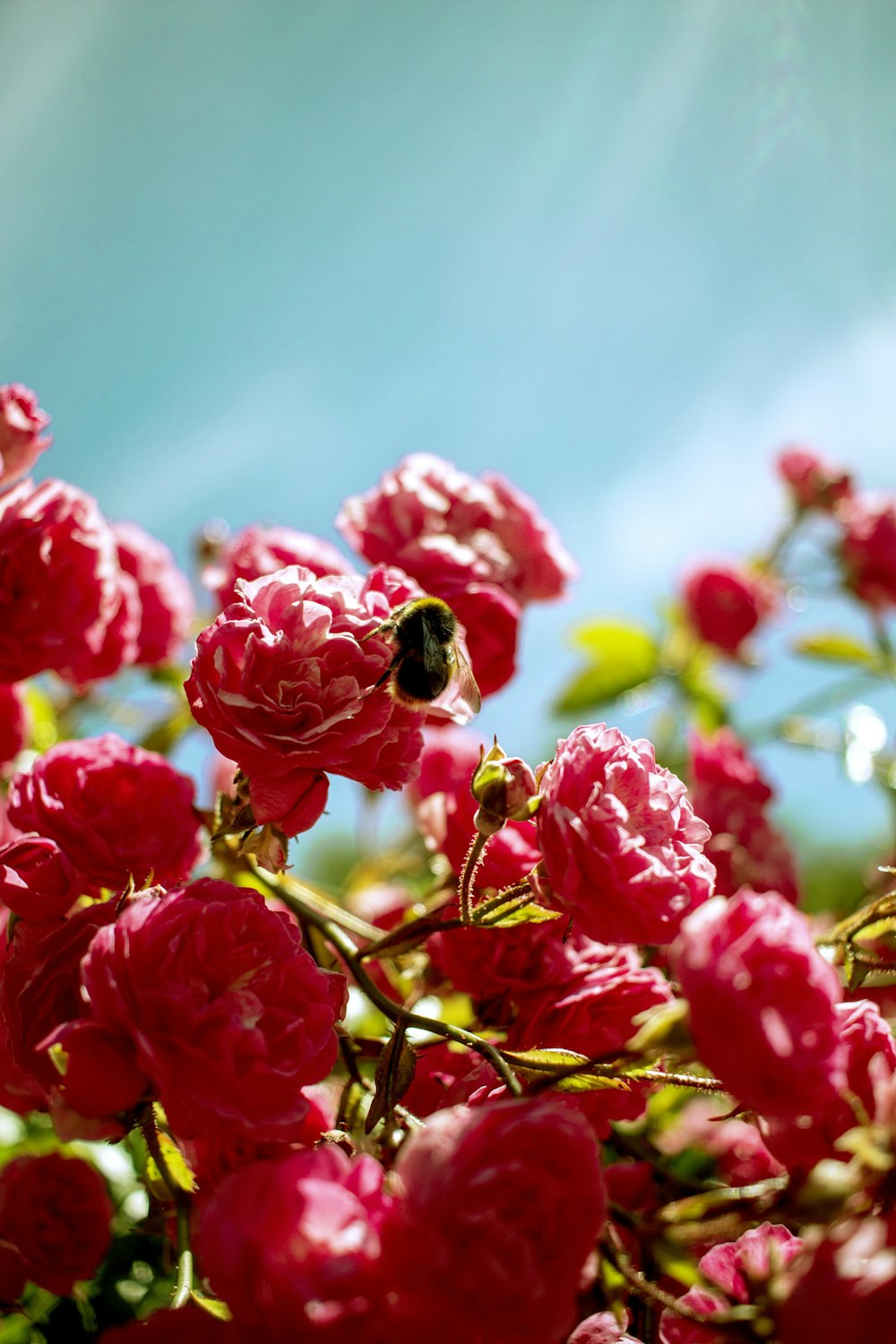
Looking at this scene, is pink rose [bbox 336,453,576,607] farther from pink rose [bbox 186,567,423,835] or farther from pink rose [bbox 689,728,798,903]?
pink rose [bbox 689,728,798,903]

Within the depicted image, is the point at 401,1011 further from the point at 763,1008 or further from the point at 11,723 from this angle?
the point at 11,723

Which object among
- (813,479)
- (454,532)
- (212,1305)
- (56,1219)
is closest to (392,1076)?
(212,1305)

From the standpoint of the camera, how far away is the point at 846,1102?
55 cm

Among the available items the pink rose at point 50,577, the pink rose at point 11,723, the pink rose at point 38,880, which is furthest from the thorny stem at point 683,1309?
the pink rose at point 11,723

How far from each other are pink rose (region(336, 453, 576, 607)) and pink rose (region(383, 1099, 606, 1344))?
0.52m

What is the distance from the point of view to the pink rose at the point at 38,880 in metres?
0.73

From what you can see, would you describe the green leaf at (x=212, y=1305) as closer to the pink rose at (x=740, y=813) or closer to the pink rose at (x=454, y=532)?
the pink rose at (x=454, y=532)

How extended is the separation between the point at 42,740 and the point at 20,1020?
77cm

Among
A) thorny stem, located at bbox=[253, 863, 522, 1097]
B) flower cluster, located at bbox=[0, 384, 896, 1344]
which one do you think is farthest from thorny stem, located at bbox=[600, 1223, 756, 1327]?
thorny stem, located at bbox=[253, 863, 522, 1097]

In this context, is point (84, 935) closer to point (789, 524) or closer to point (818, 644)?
point (818, 644)

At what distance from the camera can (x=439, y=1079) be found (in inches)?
30.8

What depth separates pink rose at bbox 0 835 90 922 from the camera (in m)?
0.73

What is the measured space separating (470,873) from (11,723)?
645 mm

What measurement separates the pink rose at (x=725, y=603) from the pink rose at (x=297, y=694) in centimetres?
146
